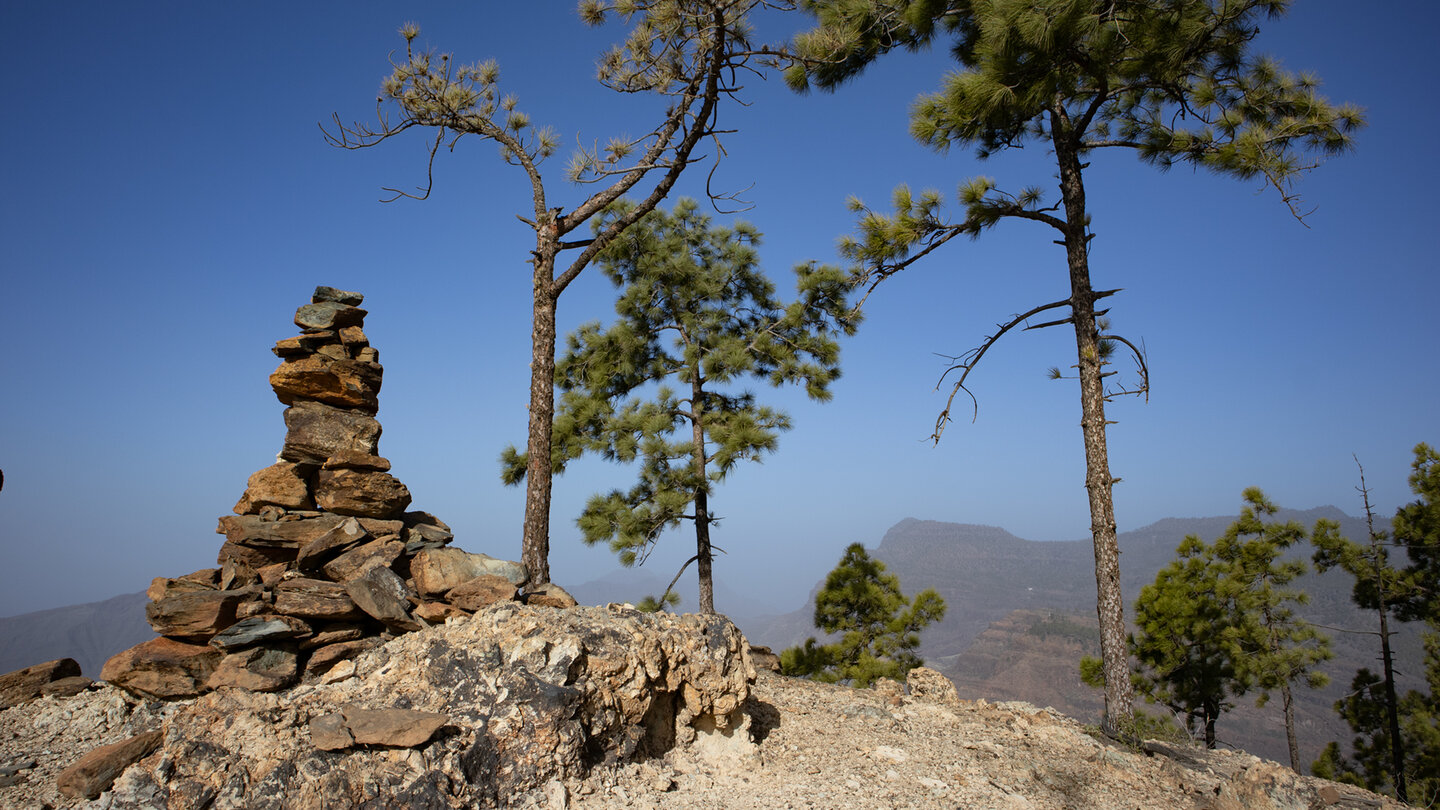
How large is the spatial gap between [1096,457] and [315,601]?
7291mm

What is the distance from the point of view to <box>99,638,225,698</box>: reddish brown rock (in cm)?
496

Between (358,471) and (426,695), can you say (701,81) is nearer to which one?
(358,471)

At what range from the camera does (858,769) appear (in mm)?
4961

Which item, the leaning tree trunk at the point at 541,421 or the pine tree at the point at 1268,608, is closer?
the leaning tree trunk at the point at 541,421

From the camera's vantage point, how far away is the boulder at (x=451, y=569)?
5.81 meters

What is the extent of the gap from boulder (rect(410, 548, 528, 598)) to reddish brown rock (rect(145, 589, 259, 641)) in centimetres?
133

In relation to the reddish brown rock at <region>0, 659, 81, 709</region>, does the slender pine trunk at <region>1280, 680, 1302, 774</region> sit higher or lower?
lower

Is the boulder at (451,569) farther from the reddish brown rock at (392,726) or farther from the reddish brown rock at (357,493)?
the reddish brown rock at (392,726)

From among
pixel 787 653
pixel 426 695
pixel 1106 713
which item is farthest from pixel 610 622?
pixel 787 653

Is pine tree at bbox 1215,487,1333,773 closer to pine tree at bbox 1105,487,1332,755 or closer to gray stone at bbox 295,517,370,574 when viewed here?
pine tree at bbox 1105,487,1332,755

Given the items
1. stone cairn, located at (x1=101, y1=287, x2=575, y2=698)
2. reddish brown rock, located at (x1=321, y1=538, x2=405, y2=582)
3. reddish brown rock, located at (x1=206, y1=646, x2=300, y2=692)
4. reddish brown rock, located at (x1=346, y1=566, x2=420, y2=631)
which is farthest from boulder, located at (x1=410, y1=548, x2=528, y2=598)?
reddish brown rock, located at (x1=206, y1=646, x2=300, y2=692)

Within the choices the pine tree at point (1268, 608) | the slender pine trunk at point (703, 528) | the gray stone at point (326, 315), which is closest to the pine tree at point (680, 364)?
the slender pine trunk at point (703, 528)

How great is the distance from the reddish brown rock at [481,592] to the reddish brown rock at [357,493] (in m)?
1.29

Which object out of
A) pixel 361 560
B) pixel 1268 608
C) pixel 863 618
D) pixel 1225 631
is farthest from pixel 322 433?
pixel 1268 608
